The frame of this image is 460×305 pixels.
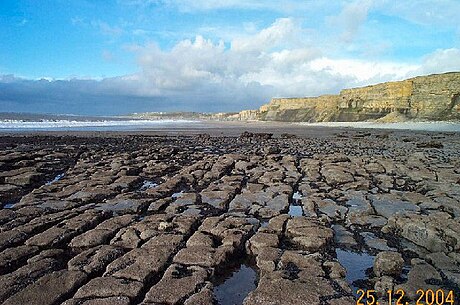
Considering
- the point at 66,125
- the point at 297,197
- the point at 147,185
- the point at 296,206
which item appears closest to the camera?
the point at 296,206

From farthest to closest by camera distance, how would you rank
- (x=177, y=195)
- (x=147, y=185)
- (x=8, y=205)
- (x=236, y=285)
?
(x=147, y=185)
(x=177, y=195)
(x=8, y=205)
(x=236, y=285)

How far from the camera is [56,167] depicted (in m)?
12.1

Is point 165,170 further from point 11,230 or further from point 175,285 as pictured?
point 175,285

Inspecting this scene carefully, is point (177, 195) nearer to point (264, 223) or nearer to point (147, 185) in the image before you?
point (147, 185)

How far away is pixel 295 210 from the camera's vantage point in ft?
23.7

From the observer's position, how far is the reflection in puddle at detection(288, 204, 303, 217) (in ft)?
22.7

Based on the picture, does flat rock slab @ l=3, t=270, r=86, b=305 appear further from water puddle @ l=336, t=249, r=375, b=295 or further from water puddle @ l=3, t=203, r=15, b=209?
water puddle @ l=3, t=203, r=15, b=209

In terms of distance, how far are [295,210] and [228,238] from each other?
2552 mm

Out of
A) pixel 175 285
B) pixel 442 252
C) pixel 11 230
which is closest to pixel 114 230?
pixel 11 230

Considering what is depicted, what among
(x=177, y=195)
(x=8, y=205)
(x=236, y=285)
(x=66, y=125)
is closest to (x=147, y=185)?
(x=177, y=195)

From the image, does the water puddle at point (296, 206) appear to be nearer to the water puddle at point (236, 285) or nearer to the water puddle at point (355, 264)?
the water puddle at point (355, 264)

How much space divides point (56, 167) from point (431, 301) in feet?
41.0
